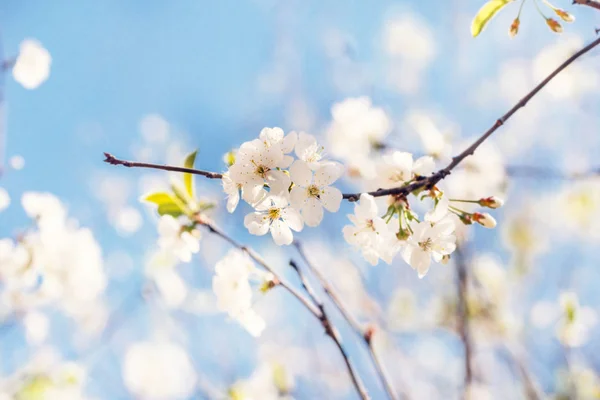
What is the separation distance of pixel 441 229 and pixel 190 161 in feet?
2.20

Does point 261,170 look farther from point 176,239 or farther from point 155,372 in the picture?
point 155,372

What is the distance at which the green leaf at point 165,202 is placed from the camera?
130cm

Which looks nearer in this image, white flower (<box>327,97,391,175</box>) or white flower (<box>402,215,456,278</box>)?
white flower (<box>402,215,456,278</box>)

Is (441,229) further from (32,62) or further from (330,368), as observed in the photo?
(330,368)

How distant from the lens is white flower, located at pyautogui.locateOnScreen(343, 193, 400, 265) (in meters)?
1.01

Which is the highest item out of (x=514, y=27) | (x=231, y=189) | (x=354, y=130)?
(x=354, y=130)

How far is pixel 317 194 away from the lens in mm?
983

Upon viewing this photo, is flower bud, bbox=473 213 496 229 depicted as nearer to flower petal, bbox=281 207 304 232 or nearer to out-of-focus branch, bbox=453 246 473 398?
flower petal, bbox=281 207 304 232

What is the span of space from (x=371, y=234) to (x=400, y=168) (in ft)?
0.57

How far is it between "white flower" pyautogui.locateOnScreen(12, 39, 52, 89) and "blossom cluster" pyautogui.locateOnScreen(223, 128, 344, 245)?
1437 mm

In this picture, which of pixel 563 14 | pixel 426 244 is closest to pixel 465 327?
pixel 426 244

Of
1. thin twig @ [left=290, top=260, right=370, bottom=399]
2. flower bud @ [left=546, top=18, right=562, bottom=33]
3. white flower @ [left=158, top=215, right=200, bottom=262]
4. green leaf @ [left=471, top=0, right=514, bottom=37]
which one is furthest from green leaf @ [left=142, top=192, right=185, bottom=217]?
flower bud @ [left=546, top=18, right=562, bottom=33]

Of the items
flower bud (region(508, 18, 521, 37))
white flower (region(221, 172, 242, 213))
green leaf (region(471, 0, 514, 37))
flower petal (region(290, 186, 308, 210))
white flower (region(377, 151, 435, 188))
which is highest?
flower bud (region(508, 18, 521, 37))

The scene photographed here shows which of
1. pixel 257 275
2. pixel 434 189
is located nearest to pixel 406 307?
pixel 257 275
